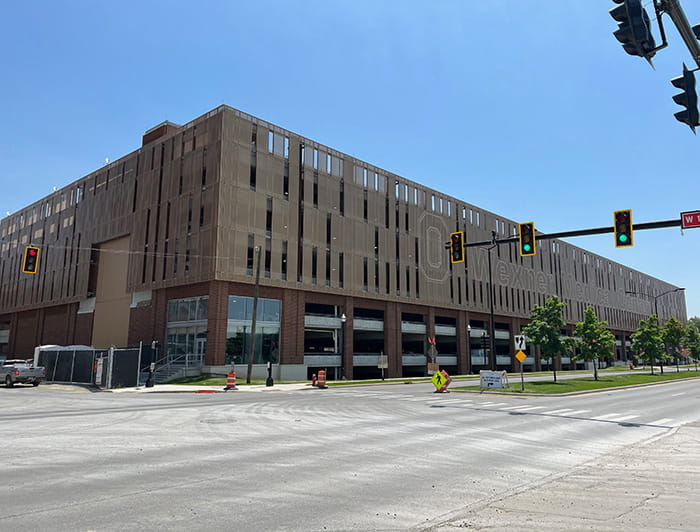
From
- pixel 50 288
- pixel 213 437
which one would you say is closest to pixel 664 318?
pixel 50 288

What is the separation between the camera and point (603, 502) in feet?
22.3

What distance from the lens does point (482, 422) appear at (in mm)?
15734

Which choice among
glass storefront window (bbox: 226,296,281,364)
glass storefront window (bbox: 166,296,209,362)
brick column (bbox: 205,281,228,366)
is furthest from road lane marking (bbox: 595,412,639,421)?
glass storefront window (bbox: 166,296,209,362)

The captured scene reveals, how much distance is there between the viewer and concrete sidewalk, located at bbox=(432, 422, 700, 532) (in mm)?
5809

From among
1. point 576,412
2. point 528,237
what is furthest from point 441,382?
point 528,237

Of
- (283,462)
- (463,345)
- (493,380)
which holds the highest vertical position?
(463,345)

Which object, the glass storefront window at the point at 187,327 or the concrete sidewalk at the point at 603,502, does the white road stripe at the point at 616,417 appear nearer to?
the concrete sidewalk at the point at 603,502

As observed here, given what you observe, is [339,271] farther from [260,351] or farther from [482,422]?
[482,422]

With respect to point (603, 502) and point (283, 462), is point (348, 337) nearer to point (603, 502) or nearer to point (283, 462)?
point (283, 462)

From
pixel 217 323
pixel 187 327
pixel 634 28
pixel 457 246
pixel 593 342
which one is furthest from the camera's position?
pixel 187 327

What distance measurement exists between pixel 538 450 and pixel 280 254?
35.2 meters

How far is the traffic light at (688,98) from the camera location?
9.03 meters

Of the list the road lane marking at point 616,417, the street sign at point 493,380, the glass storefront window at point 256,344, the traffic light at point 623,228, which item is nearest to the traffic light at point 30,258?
the glass storefront window at point 256,344

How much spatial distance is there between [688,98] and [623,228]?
8842mm
